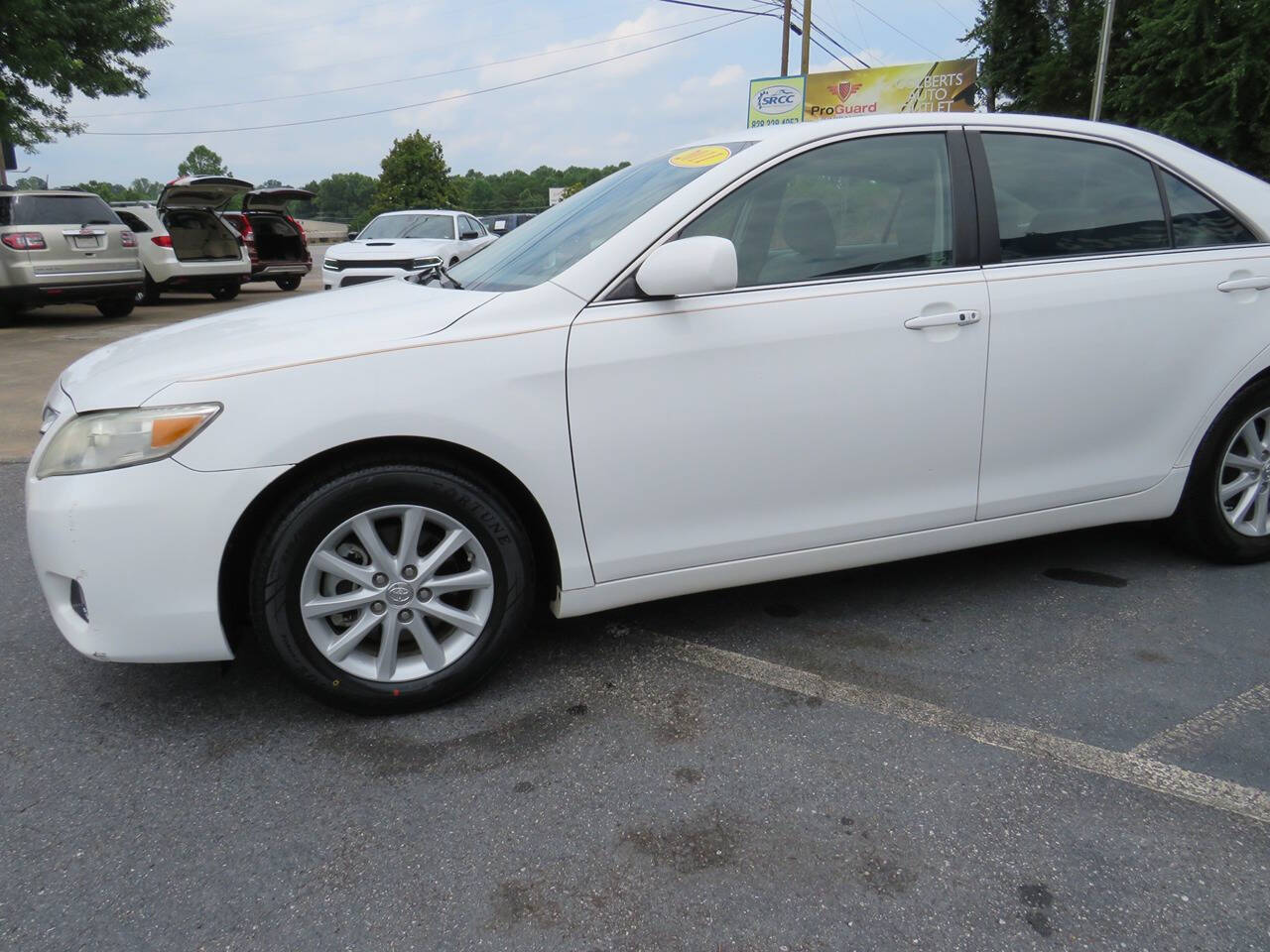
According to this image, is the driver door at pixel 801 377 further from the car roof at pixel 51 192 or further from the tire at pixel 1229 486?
the car roof at pixel 51 192

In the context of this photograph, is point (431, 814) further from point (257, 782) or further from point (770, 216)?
point (770, 216)

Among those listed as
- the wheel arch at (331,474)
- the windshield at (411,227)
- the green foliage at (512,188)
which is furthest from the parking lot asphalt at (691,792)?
the green foliage at (512,188)

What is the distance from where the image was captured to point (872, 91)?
1201 inches

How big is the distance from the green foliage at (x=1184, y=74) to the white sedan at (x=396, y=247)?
1040cm

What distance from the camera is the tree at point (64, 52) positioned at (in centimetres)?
1374

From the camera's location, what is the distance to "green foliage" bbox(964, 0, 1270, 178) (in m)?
12.7

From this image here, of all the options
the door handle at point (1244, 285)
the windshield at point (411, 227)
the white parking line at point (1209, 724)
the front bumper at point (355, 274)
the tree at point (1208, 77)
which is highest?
the tree at point (1208, 77)

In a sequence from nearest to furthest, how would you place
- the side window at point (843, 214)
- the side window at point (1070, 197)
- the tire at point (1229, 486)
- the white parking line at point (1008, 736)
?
the white parking line at point (1008, 736)
the side window at point (843, 214)
the side window at point (1070, 197)
the tire at point (1229, 486)

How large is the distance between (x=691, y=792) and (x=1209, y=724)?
1.44 meters

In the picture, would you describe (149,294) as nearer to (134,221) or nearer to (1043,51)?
(134,221)

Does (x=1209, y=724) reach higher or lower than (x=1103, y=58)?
lower

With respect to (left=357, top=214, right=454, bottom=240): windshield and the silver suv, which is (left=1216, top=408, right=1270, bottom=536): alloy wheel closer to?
(left=357, top=214, right=454, bottom=240): windshield

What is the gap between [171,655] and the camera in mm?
2369

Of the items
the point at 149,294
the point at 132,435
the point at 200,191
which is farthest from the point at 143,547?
the point at 149,294
